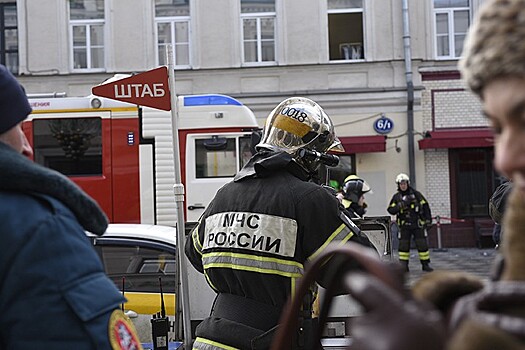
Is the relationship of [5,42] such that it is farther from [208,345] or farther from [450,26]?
[208,345]

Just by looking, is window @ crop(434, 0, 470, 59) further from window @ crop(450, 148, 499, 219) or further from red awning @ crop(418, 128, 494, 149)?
window @ crop(450, 148, 499, 219)

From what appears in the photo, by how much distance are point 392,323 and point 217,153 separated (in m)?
11.1

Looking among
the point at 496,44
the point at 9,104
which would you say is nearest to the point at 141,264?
the point at 9,104

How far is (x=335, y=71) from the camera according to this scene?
1834 centimetres

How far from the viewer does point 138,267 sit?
20.6 feet

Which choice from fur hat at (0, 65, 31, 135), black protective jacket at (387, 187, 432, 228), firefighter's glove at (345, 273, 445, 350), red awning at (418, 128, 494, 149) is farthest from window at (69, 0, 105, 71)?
firefighter's glove at (345, 273, 445, 350)

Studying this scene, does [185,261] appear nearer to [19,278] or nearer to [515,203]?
[19,278]

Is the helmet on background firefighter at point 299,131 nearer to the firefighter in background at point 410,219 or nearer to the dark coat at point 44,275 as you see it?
the dark coat at point 44,275

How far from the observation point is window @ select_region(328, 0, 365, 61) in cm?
1852

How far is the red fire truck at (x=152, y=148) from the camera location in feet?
39.4

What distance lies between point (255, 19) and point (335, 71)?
7.22ft

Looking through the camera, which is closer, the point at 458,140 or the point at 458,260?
the point at 458,260

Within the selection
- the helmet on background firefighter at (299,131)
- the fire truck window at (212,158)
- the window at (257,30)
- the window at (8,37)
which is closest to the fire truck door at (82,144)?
the fire truck window at (212,158)

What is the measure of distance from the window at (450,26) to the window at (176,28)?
572 cm
